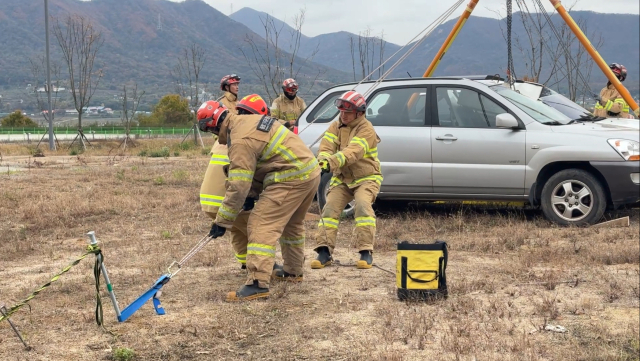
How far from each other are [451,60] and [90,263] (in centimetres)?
901

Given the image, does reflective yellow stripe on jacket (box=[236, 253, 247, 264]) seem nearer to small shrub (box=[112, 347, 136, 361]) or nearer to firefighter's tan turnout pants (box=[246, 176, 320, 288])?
firefighter's tan turnout pants (box=[246, 176, 320, 288])

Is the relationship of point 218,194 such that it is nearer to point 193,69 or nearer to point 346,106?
point 346,106

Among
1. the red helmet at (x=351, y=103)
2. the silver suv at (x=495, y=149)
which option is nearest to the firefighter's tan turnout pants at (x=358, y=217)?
the red helmet at (x=351, y=103)

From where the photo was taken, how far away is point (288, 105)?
40.3ft

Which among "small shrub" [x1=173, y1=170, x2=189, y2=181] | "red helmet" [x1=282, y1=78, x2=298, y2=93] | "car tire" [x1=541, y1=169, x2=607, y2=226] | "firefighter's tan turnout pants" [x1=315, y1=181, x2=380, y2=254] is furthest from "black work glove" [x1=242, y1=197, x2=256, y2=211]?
"small shrub" [x1=173, y1=170, x2=189, y2=181]

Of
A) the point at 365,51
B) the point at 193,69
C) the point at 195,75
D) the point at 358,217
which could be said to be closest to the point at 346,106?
the point at 358,217

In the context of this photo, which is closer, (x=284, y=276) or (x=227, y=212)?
(x=227, y=212)

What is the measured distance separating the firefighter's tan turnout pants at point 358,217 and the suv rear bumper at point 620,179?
2.79 m

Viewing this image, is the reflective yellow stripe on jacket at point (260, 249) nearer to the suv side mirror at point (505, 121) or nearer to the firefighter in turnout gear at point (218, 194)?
the firefighter in turnout gear at point (218, 194)

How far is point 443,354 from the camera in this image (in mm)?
4625

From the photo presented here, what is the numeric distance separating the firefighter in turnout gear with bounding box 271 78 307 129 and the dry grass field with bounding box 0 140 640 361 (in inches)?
104

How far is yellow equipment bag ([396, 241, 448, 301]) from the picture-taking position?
5762 millimetres

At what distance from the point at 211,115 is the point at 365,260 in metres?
2.11

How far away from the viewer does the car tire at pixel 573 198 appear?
8.48 m
